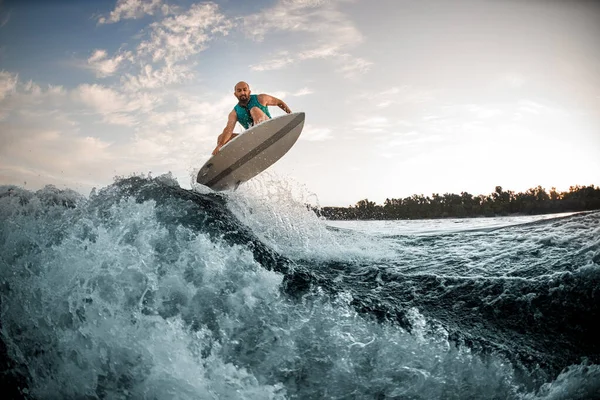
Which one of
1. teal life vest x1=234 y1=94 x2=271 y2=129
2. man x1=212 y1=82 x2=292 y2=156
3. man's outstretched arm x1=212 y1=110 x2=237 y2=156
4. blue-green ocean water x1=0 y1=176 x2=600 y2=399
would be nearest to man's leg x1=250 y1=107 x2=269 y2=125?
man x1=212 y1=82 x2=292 y2=156

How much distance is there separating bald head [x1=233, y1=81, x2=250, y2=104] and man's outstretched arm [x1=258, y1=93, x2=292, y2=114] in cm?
43

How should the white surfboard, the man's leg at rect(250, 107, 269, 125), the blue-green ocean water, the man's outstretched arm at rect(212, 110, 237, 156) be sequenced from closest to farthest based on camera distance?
1. the blue-green ocean water
2. the white surfboard
3. the man's outstretched arm at rect(212, 110, 237, 156)
4. the man's leg at rect(250, 107, 269, 125)

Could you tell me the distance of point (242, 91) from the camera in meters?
8.20

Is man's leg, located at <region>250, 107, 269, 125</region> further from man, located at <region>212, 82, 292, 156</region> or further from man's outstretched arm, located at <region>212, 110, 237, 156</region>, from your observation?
man's outstretched arm, located at <region>212, 110, 237, 156</region>

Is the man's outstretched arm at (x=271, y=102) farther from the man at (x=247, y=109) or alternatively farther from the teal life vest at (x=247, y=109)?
the teal life vest at (x=247, y=109)

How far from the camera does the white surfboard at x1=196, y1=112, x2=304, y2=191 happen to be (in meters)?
7.31

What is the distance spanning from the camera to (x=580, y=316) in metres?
4.12

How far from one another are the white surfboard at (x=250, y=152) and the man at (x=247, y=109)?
573 millimetres

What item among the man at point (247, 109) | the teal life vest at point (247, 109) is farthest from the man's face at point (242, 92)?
the teal life vest at point (247, 109)

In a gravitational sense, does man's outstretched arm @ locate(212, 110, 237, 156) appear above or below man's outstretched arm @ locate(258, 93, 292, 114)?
below

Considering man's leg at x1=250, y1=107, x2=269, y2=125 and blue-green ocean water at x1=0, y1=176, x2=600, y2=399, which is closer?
blue-green ocean water at x1=0, y1=176, x2=600, y2=399

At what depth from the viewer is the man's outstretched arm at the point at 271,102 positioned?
339 inches

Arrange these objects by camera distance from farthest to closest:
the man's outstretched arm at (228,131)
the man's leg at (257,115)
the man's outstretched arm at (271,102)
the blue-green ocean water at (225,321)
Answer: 1. the man's outstretched arm at (271,102)
2. the man's leg at (257,115)
3. the man's outstretched arm at (228,131)
4. the blue-green ocean water at (225,321)

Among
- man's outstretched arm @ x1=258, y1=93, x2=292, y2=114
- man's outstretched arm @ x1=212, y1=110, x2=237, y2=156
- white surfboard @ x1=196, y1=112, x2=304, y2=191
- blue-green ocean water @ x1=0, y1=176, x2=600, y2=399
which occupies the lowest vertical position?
blue-green ocean water @ x1=0, y1=176, x2=600, y2=399
